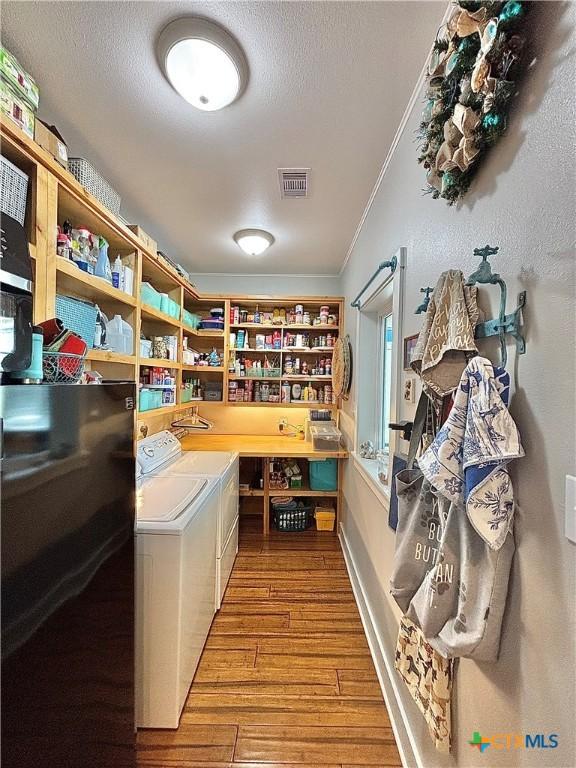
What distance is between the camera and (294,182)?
185cm

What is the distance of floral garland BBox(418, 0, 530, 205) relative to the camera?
2.24ft

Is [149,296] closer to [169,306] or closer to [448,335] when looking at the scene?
[169,306]

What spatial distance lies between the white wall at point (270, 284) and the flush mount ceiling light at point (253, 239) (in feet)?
3.29

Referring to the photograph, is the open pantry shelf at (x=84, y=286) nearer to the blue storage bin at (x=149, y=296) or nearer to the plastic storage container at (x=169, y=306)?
the blue storage bin at (x=149, y=296)

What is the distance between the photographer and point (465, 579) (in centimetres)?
73

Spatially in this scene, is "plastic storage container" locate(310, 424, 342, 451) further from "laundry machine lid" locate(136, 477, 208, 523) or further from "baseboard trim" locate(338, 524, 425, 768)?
"laundry machine lid" locate(136, 477, 208, 523)

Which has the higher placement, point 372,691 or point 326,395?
point 326,395

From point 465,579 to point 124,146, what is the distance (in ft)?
7.33

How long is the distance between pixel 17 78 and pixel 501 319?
1.73m

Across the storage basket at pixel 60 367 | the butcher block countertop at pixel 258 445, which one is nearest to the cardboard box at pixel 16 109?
the storage basket at pixel 60 367

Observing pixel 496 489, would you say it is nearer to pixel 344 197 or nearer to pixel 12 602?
pixel 12 602

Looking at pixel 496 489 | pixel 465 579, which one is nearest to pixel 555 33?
pixel 496 489

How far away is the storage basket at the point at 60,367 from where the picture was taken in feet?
3.16

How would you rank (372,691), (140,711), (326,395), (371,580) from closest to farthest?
(140,711)
(372,691)
(371,580)
(326,395)
